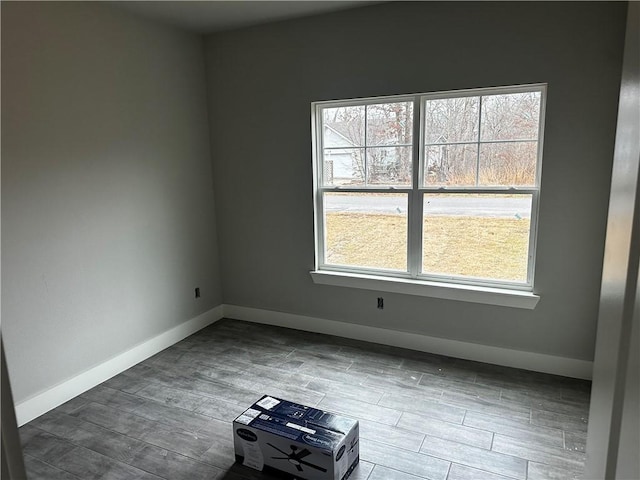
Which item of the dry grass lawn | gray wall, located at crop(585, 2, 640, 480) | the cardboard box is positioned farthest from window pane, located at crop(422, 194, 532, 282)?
gray wall, located at crop(585, 2, 640, 480)

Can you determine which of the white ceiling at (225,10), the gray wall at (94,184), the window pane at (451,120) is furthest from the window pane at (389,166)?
the gray wall at (94,184)

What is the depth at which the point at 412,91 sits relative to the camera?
3.08 m

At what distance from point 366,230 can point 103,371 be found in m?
2.28

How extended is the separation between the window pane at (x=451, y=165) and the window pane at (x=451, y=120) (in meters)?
0.06

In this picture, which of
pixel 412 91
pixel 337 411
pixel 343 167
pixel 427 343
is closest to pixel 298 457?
pixel 337 411

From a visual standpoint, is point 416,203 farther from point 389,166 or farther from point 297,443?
point 297,443

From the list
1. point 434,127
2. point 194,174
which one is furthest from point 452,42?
point 194,174

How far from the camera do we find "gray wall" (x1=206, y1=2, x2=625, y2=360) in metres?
2.64

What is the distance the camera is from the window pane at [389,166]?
129 inches

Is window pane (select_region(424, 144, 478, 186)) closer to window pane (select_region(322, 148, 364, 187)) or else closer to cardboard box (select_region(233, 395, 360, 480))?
window pane (select_region(322, 148, 364, 187))

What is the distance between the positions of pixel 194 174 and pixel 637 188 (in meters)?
3.64

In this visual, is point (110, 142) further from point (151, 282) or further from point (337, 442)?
point (337, 442)

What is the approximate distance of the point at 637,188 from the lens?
536 mm

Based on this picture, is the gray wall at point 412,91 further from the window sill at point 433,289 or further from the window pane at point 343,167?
the window pane at point 343,167
